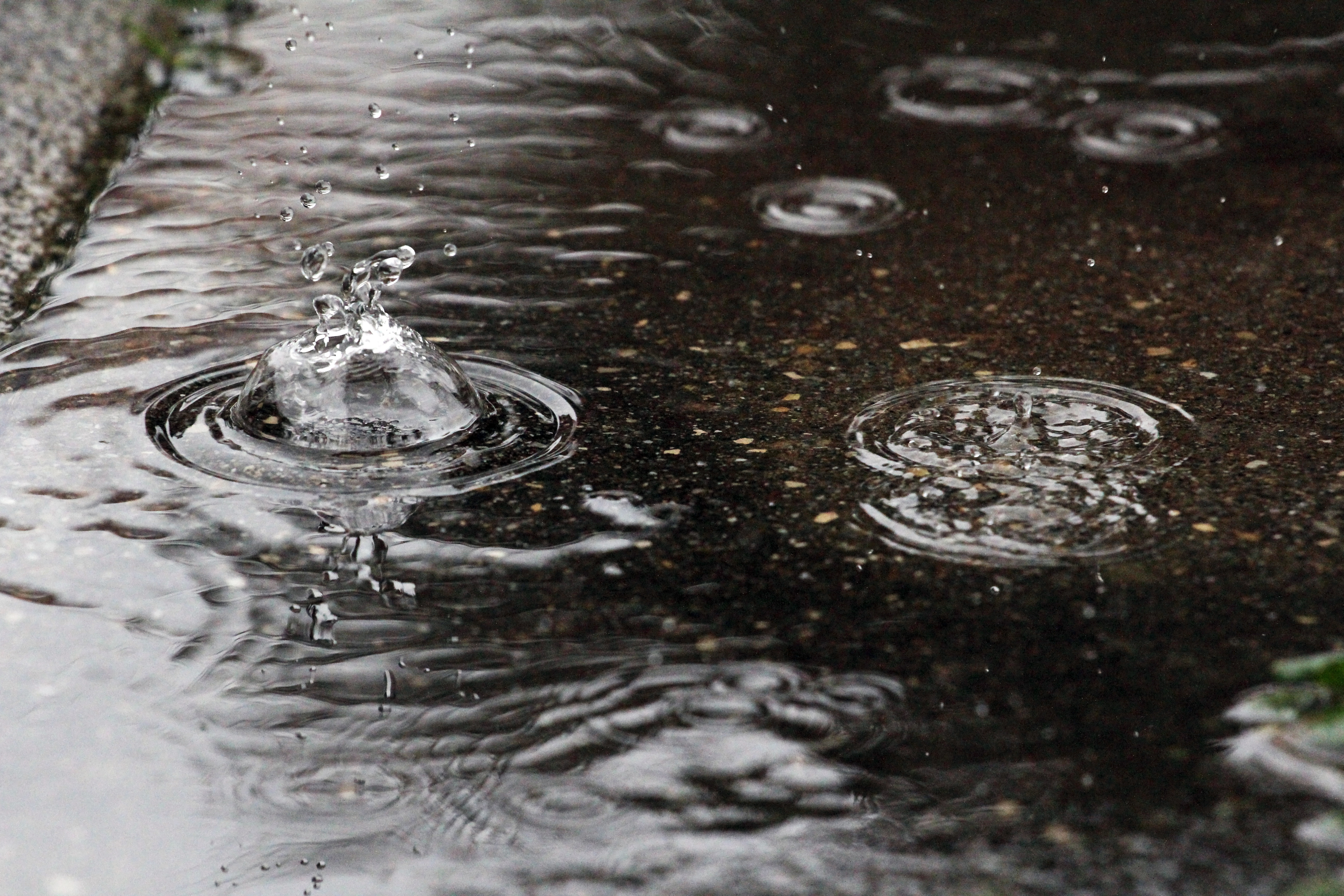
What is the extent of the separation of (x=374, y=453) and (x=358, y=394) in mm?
134

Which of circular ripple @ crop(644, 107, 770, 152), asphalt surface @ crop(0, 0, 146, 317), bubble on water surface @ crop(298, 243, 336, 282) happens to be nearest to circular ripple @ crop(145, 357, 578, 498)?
bubble on water surface @ crop(298, 243, 336, 282)

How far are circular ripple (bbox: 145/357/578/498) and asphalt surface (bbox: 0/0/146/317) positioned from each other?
2.35 ft

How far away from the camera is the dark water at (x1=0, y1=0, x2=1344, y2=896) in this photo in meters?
1.82

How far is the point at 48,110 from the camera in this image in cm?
421

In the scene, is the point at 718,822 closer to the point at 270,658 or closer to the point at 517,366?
the point at 270,658

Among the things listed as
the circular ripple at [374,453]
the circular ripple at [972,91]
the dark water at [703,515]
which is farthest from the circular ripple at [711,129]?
the circular ripple at [374,453]

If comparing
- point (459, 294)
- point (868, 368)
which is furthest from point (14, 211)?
point (868, 368)

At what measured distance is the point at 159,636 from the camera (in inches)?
86.1

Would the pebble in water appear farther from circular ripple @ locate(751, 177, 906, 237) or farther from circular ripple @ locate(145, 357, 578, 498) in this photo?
circular ripple @ locate(751, 177, 906, 237)

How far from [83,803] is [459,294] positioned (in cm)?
167

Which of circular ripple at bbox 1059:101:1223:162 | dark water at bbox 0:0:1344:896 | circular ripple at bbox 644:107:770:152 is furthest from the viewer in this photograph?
circular ripple at bbox 644:107:770:152

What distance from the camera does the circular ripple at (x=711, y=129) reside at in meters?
4.16

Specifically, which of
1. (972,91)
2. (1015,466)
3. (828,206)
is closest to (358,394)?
(1015,466)

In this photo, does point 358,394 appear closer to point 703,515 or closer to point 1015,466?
point 703,515
